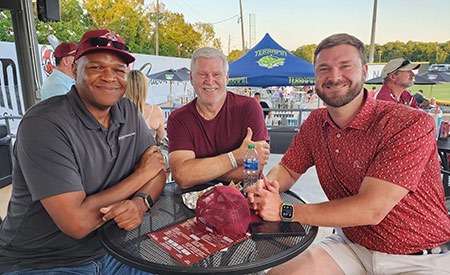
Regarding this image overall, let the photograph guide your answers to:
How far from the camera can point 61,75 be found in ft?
11.4

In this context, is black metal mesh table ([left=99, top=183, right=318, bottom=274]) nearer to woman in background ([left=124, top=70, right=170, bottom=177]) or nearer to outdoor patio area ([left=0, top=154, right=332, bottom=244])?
woman in background ([left=124, top=70, right=170, bottom=177])

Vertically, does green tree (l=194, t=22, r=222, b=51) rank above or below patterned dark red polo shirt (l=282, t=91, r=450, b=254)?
above

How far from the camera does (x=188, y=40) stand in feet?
105

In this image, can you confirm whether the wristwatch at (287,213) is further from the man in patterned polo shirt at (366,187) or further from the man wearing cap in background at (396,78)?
the man wearing cap in background at (396,78)

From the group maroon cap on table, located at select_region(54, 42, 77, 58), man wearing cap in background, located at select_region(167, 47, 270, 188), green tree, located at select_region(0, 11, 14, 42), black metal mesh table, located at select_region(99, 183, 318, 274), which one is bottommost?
black metal mesh table, located at select_region(99, 183, 318, 274)

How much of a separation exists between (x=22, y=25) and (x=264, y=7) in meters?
27.4

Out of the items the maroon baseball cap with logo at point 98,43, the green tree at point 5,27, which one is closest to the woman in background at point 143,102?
the maroon baseball cap with logo at point 98,43

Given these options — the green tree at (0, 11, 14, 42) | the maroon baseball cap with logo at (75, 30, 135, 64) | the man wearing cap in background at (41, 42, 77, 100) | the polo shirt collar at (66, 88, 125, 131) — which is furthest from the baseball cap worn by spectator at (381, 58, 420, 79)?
the green tree at (0, 11, 14, 42)

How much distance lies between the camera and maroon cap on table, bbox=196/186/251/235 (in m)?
1.19

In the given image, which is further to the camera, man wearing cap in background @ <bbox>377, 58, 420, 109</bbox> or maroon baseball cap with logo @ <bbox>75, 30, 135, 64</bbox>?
man wearing cap in background @ <bbox>377, 58, 420, 109</bbox>

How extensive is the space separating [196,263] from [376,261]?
3.41 feet

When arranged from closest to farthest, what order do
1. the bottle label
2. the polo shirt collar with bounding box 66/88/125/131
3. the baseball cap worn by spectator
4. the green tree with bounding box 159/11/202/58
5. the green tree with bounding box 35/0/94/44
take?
the polo shirt collar with bounding box 66/88/125/131
the bottle label
the baseball cap worn by spectator
the green tree with bounding box 35/0/94/44
the green tree with bounding box 159/11/202/58

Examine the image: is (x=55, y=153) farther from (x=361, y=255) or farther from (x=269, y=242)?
(x=361, y=255)

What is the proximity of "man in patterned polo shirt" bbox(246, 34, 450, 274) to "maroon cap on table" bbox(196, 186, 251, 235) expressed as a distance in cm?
19
